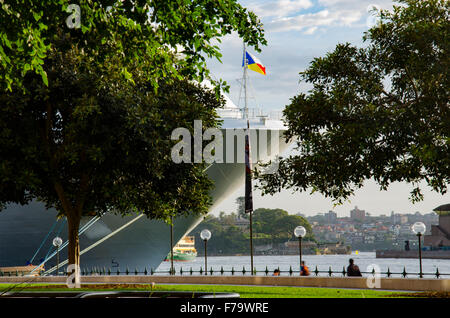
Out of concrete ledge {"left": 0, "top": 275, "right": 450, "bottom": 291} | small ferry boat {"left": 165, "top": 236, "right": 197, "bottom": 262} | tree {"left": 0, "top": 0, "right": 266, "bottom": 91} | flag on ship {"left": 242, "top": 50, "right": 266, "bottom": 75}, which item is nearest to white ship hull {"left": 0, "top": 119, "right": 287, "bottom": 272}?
flag on ship {"left": 242, "top": 50, "right": 266, "bottom": 75}

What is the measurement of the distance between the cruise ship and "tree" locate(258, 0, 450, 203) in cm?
2067

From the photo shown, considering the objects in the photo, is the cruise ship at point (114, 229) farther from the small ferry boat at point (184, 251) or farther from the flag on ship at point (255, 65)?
the small ferry boat at point (184, 251)

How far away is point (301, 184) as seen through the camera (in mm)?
17875

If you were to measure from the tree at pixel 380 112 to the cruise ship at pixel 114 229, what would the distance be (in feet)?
67.8

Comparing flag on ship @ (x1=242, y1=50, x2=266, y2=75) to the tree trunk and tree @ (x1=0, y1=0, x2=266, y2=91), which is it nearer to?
the tree trunk

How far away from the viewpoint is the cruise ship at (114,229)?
129 feet

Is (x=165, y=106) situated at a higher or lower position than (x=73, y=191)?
higher

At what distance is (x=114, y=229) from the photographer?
134 feet

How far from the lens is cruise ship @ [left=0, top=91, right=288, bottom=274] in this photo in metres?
39.2

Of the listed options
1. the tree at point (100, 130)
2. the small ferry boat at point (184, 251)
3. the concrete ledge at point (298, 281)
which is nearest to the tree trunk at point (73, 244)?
the tree at point (100, 130)

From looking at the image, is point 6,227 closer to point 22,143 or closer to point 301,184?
point 22,143

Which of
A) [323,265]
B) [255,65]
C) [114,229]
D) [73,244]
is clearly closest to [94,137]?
[73,244]
